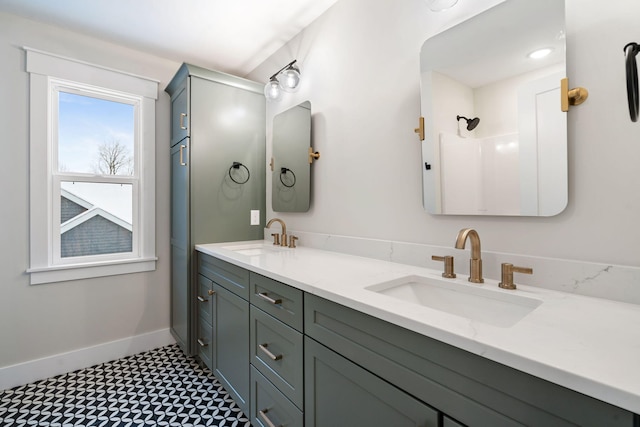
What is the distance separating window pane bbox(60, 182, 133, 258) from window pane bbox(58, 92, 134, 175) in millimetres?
144

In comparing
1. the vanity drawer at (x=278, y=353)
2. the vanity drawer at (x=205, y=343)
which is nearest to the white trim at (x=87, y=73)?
the vanity drawer at (x=205, y=343)

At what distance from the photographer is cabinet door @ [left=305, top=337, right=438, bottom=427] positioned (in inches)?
30.4

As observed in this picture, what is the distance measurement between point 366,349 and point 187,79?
2.19m

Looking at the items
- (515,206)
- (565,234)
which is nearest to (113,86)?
(515,206)

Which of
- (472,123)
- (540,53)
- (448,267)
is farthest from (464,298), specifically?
(540,53)

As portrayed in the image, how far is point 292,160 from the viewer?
7.24ft

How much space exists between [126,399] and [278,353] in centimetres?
129

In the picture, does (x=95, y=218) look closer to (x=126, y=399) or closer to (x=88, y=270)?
(x=88, y=270)

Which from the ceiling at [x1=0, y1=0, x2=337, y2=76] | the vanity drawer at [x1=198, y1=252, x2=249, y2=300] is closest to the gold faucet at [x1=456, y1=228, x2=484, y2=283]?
the vanity drawer at [x1=198, y1=252, x2=249, y2=300]

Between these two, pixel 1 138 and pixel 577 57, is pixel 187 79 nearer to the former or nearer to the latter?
pixel 1 138

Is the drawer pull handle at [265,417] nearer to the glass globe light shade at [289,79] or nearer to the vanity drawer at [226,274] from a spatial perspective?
the vanity drawer at [226,274]

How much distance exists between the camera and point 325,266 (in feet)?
4.70

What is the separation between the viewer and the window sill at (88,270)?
82.1 inches

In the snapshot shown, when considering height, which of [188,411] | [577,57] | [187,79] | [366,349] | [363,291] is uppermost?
[187,79]
